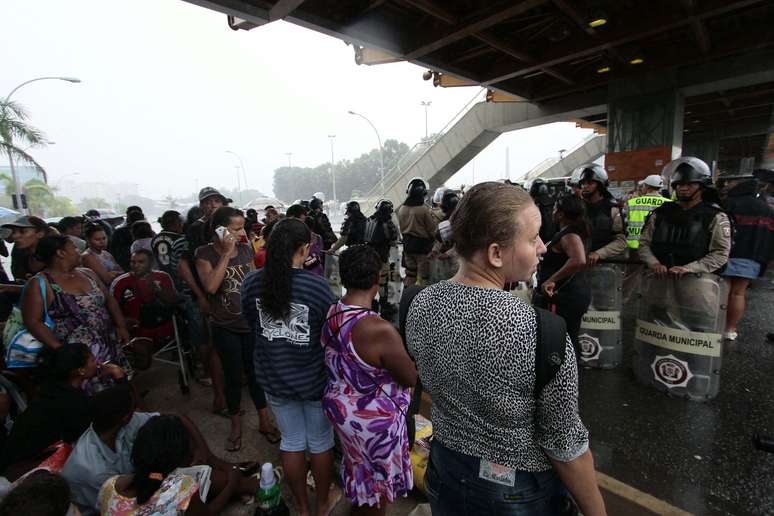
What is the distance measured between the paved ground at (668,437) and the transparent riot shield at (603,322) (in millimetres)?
139

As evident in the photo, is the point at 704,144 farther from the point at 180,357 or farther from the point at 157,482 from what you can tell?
→ the point at 157,482

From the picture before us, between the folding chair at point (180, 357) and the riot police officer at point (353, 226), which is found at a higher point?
the riot police officer at point (353, 226)

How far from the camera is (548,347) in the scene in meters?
0.94

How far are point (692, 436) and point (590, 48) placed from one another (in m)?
9.79

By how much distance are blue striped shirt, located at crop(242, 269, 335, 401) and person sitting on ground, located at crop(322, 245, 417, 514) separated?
0.11 m

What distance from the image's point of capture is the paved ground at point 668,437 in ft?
7.42

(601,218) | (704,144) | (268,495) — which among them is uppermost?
(704,144)

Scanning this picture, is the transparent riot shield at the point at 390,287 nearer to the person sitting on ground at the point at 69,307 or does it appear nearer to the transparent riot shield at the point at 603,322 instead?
the transparent riot shield at the point at 603,322

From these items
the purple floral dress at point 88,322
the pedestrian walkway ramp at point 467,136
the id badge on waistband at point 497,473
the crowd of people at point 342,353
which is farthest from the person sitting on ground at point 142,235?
the pedestrian walkway ramp at point 467,136

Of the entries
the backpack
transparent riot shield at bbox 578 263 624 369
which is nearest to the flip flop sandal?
the backpack

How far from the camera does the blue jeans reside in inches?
43.7

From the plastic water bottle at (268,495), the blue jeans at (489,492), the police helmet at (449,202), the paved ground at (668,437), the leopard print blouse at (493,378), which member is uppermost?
the police helmet at (449,202)

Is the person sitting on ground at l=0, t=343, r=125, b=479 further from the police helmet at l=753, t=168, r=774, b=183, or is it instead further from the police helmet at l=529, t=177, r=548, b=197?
the police helmet at l=753, t=168, r=774, b=183

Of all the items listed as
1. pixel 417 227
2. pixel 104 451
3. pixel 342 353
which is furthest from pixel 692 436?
pixel 417 227
